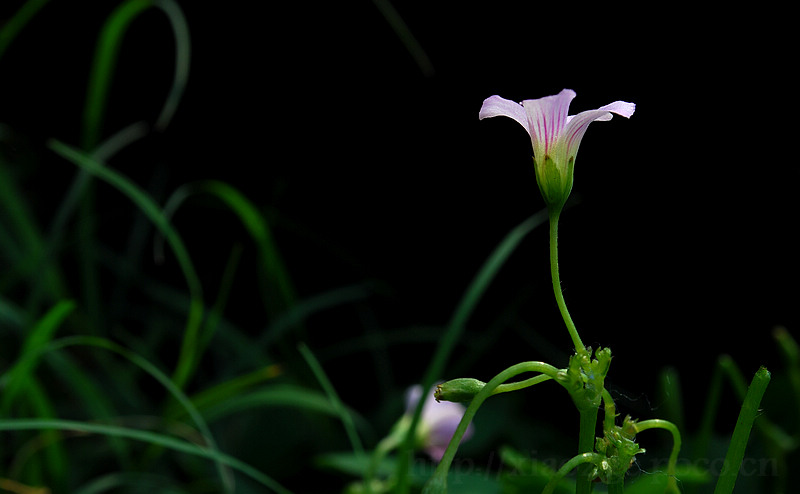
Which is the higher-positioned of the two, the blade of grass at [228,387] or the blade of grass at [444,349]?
the blade of grass at [444,349]

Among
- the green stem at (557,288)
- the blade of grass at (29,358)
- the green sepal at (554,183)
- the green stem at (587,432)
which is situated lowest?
the blade of grass at (29,358)

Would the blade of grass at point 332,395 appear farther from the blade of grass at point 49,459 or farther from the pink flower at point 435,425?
the blade of grass at point 49,459

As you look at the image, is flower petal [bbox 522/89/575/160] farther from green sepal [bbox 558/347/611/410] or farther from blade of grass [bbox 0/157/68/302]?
blade of grass [bbox 0/157/68/302]

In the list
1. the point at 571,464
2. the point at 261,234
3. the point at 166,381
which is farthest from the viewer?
the point at 261,234

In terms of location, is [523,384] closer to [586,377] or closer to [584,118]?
[586,377]

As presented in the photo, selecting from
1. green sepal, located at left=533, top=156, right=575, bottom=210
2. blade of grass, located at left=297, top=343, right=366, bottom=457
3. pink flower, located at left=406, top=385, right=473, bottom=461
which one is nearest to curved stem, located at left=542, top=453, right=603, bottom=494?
green sepal, located at left=533, top=156, right=575, bottom=210

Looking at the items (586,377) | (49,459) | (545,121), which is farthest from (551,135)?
(49,459)

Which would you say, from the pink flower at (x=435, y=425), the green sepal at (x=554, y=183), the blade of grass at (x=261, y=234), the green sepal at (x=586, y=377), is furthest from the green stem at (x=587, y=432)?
the blade of grass at (x=261, y=234)
